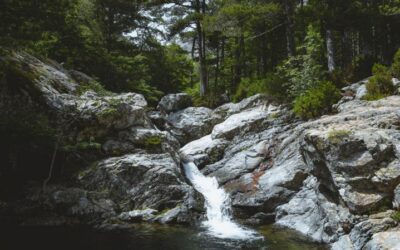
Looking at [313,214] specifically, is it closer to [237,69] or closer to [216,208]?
[216,208]

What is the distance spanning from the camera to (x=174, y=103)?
3094 centimetres

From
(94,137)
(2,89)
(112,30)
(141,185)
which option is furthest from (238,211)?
(112,30)

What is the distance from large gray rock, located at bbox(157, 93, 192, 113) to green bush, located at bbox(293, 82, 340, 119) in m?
12.1

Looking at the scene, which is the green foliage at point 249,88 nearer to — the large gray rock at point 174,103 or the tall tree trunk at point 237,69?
the tall tree trunk at point 237,69

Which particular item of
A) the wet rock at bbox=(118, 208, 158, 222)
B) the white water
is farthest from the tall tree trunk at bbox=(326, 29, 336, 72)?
the wet rock at bbox=(118, 208, 158, 222)

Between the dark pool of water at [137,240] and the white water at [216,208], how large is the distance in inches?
24.0

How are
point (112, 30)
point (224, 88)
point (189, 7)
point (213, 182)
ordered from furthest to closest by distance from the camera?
point (224, 88) → point (189, 7) → point (112, 30) → point (213, 182)

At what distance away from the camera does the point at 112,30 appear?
29.3 m

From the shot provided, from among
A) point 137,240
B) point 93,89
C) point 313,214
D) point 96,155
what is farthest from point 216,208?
point 93,89

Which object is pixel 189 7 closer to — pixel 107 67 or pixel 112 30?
pixel 112 30

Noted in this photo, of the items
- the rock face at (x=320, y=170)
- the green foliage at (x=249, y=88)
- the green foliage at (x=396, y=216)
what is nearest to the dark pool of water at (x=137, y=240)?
the rock face at (x=320, y=170)

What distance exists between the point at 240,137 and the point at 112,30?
13298 millimetres

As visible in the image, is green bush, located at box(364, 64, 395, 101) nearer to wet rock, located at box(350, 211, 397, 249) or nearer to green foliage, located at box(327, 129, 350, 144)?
green foliage, located at box(327, 129, 350, 144)

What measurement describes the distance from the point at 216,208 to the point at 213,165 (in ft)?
12.7
